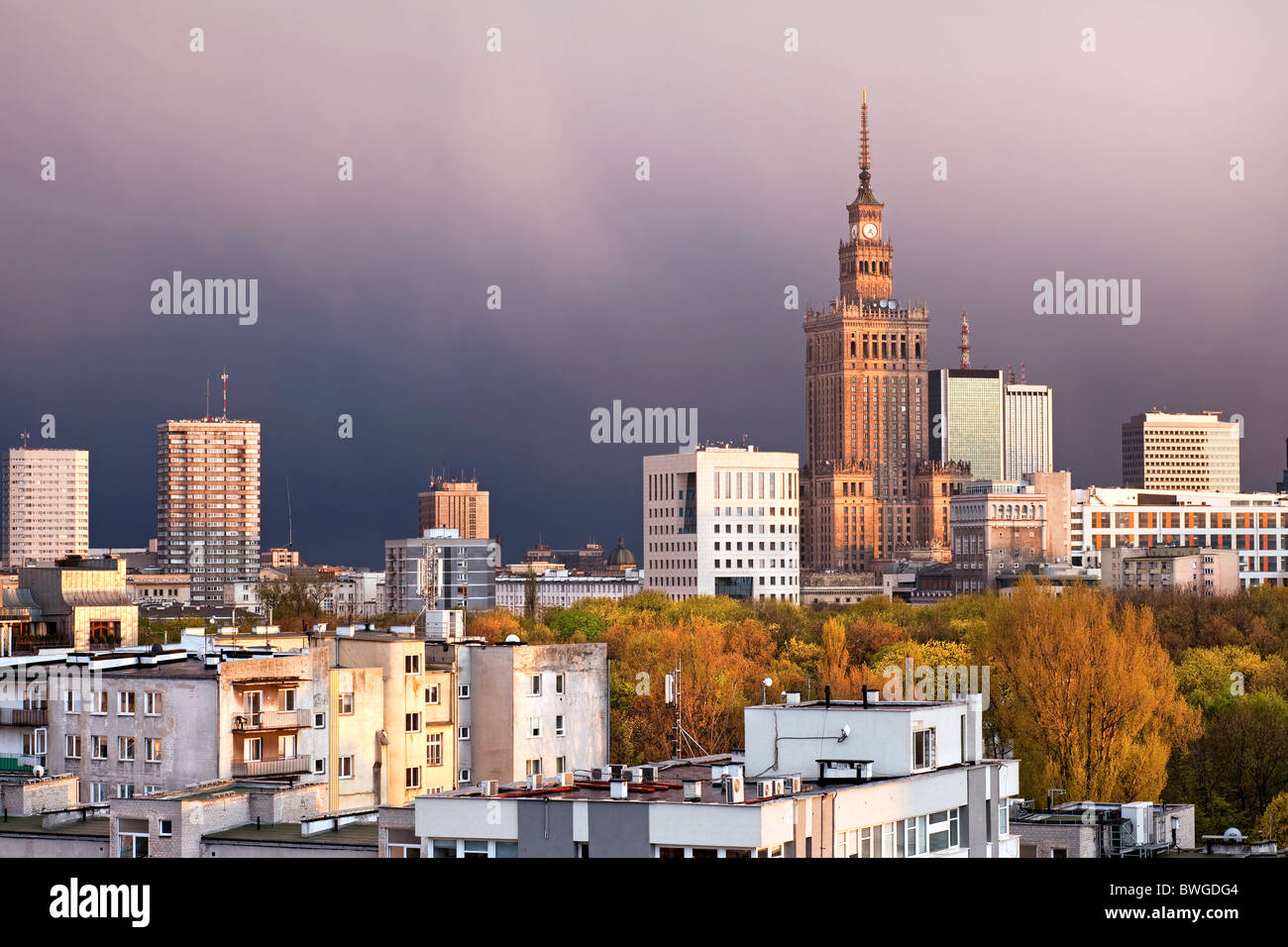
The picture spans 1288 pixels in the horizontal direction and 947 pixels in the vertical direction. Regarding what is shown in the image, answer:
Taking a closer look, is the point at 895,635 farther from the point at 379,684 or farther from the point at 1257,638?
the point at 379,684

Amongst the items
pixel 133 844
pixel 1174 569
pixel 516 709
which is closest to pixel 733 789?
pixel 133 844

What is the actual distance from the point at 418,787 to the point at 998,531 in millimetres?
144082

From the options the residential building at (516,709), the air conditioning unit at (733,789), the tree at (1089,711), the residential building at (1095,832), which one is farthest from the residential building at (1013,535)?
the air conditioning unit at (733,789)

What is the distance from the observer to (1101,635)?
64.2 metres

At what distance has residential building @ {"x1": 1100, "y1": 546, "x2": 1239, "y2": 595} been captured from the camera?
150m

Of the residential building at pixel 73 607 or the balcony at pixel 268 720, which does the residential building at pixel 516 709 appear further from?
the residential building at pixel 73 607

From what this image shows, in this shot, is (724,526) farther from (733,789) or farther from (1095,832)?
(733,789)

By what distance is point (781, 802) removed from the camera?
25.2 meters

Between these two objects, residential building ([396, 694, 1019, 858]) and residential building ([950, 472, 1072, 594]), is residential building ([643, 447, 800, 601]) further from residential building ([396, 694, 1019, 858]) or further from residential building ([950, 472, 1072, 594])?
residential building ([396, 694, 1019, 858])

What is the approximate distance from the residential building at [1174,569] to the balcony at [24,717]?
10837 cm

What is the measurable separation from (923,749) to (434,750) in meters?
25.3

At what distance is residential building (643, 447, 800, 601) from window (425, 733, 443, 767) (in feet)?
397

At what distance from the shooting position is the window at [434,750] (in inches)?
2127
